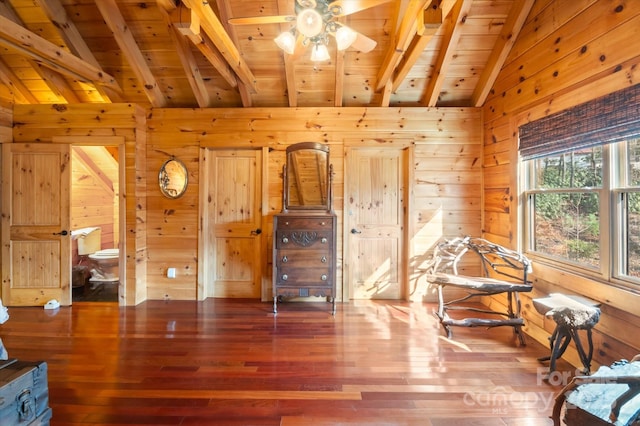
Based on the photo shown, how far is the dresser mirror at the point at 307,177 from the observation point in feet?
11.5

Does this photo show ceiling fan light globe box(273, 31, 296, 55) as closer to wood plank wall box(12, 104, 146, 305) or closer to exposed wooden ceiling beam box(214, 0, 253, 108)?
exposed wooden ceiling beam box(214, 0, 253, 108)

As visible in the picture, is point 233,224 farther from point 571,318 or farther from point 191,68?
point 571,318

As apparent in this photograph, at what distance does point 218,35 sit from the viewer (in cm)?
242

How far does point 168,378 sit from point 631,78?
3712 millimetres

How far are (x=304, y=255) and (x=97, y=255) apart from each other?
134 inches

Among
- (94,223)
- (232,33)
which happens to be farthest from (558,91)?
(94,223)

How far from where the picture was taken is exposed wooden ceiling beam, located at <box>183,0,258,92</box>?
6.95ft

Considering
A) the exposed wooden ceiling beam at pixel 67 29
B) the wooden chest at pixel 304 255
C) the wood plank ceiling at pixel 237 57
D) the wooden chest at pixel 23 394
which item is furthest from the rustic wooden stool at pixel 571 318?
the exposed wooden ceiling beam at pixel 67 29

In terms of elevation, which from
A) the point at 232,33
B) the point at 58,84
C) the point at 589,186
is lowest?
the point at 589,186

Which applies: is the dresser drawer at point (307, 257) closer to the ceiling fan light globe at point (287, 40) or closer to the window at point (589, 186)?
the ceiling fan light globe at point (287, 40)

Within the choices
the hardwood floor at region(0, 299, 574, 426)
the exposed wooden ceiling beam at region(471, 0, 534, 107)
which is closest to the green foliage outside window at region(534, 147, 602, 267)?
the hardwood floor at region(0, 299, 574, 426)

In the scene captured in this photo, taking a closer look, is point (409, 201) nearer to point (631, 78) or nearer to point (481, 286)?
point (481, 286)

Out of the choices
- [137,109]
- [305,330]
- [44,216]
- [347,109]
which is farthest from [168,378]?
[347,109]

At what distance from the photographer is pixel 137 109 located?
3592mm
